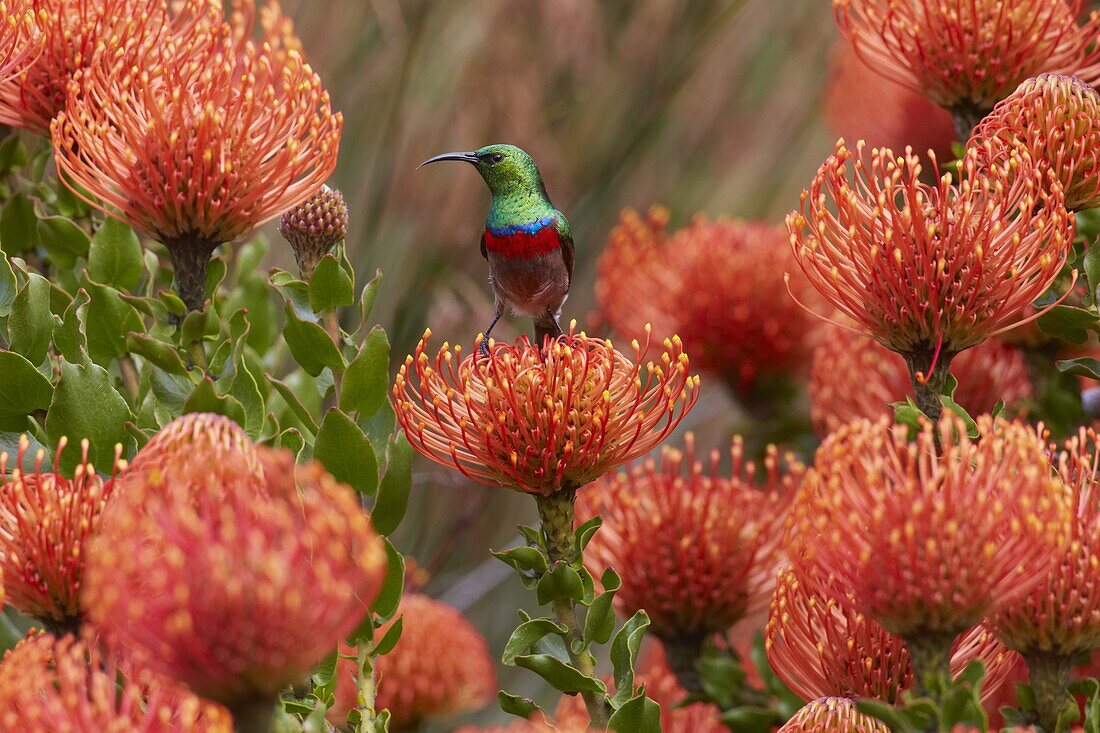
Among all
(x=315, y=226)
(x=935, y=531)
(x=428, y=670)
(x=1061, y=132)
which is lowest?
(x=428, y=670)

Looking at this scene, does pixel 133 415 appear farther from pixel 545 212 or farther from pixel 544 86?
pixel 544 86

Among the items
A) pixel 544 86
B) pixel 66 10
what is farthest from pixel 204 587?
pixel 544 86

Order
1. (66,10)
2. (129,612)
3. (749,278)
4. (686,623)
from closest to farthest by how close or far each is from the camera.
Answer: (129,612) → (66,10) → (686,623) → (749,278)

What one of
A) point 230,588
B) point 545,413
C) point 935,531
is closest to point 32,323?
point 545,413

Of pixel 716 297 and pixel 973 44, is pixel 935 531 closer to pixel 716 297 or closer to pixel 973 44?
pixel 973 44

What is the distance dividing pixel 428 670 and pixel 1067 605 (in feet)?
3.08

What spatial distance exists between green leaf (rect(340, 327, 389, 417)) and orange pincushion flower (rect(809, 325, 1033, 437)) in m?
0.60

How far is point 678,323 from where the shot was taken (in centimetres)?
203

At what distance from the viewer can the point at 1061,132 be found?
1.25m

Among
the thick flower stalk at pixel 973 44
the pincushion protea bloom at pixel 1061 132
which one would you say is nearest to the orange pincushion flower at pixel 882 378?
the thick flower stalk at pixel 973 44

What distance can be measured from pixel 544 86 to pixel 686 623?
1.59 meters

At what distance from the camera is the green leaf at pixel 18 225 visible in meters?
1.45

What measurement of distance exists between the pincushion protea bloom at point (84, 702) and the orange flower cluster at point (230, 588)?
0.9 inches

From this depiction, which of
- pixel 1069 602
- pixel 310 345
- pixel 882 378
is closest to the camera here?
pixel 1069 602
